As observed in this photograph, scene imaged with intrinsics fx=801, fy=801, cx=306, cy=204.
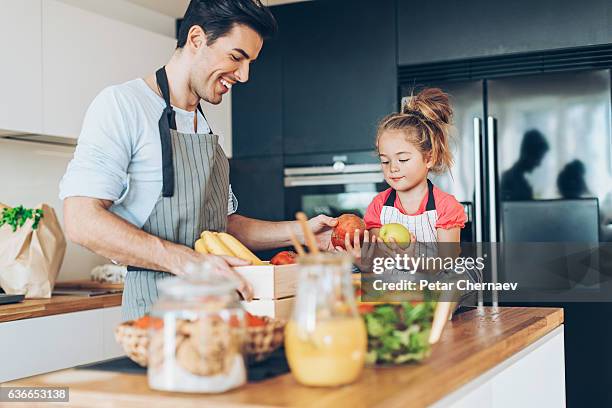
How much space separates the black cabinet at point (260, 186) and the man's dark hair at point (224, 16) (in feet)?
7.05

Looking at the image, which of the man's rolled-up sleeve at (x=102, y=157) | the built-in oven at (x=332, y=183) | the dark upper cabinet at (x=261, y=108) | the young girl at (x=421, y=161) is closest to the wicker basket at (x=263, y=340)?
the man's rolled-up sleeve at (x=102, y=157)

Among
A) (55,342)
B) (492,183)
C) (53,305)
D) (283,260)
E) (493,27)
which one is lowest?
(55,342)

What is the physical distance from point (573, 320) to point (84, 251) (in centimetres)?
221

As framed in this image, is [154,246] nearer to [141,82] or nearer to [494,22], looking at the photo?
[141,82]

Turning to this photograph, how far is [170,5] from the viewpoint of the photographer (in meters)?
4.00

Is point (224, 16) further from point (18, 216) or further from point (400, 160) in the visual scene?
point (18, 216)

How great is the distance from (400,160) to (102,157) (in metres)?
0.96

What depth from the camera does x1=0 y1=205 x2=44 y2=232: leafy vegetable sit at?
2.90 metres

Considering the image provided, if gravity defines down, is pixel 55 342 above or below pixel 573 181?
below

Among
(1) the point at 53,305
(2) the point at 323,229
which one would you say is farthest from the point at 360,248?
(1) the point at 53,305

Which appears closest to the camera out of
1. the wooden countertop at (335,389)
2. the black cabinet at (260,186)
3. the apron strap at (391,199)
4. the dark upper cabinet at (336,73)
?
the wooden countertop at (335,389)

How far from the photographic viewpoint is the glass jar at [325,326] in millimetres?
1082

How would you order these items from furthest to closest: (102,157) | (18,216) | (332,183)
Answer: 1. (332,183)
2. (18,216)
3. (102,157)

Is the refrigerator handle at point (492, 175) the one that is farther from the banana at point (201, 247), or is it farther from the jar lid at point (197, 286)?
the jar lid at point (197, 286)
